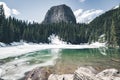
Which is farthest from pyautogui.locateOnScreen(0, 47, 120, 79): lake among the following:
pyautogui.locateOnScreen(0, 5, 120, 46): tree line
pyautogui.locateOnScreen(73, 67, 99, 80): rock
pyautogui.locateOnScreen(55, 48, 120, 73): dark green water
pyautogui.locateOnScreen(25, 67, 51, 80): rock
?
pyautogui.locateOnScreen(0, 5, 120, 46): tree line

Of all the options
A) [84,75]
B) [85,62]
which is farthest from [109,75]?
[85,62]

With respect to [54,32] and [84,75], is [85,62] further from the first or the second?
[54,32]

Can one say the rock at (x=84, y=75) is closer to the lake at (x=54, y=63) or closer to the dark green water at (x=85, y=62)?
the lake at (x=54, y=63)

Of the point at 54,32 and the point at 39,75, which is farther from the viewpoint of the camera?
the point at 54,32

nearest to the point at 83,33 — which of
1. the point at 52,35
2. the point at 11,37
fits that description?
the point at 52,35

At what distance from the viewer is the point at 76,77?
19188mm

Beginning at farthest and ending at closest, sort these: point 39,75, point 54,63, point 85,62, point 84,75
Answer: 1. point 85,62
2. point 54,63
3. point 39,75
4. point 84,75

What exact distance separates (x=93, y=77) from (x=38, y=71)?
10.3m

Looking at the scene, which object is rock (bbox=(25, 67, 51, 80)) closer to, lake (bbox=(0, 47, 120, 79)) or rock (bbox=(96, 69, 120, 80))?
lake (bbox=(0, 47, 120, 79))

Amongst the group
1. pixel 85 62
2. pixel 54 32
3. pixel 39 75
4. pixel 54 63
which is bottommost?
pixel 39 75

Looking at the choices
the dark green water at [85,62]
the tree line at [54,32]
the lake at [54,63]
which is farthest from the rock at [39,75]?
the tree line at [54,32]

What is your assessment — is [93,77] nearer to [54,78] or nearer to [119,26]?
[54,78]

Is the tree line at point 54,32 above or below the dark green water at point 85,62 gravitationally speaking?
above

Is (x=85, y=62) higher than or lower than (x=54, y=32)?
lower
